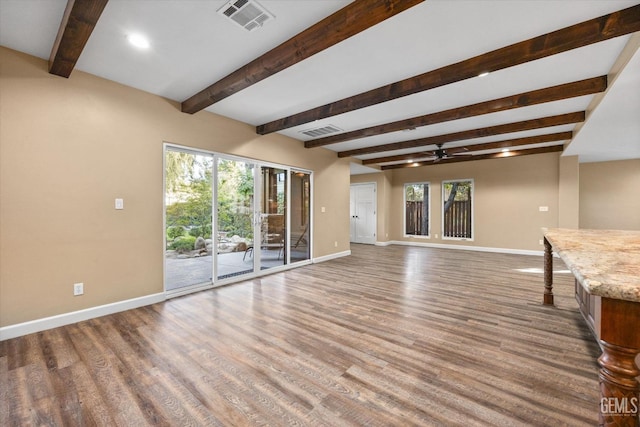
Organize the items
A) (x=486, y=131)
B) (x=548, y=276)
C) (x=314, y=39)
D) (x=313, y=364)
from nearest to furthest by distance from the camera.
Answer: (x=313, y=364), (x=314, y=39), (x=548, y=276), (x=486, y=131)

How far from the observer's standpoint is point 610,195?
704 cm

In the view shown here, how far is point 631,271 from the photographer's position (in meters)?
1.13

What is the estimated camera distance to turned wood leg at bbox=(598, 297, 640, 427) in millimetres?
974

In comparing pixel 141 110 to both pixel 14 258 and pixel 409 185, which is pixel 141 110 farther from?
pixel 409 185

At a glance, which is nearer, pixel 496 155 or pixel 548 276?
pixel 548 276

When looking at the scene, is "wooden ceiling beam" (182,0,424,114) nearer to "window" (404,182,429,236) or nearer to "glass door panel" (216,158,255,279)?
"glass door panel" (216,158,255,279)

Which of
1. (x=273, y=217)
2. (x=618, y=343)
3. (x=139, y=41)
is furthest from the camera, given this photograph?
(x=273, y=217)

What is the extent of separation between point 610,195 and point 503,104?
20.2 ft

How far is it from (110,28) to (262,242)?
3.62 meters

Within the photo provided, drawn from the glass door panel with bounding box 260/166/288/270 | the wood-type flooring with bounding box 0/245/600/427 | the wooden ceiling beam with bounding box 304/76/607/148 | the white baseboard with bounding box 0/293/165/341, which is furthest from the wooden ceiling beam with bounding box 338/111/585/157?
the white baseboard with bounding box 0/293/165/341

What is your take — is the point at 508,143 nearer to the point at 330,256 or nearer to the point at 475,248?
the point at 475,248

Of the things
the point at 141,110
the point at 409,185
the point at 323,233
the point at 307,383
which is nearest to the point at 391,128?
the point at 323,233

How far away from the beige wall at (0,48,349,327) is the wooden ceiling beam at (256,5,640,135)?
262 centimetres

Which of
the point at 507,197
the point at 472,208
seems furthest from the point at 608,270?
the point at 472,208
